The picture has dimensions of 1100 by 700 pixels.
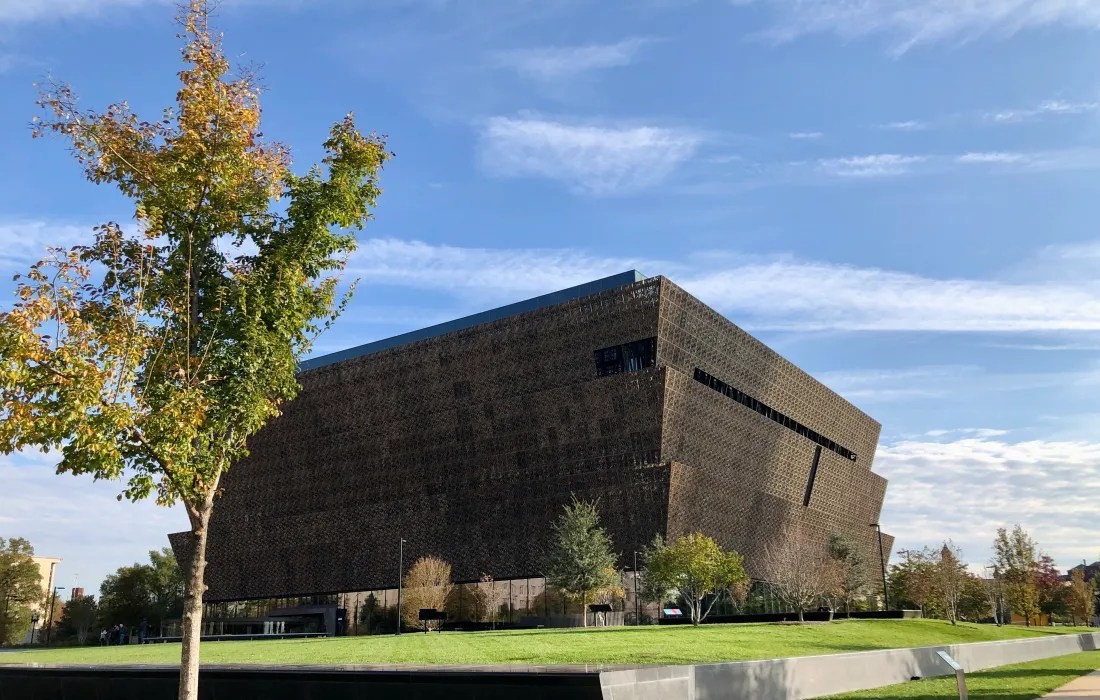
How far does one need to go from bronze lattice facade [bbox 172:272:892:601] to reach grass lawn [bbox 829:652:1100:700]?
38.1 m

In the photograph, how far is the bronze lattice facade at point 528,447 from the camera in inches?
2576

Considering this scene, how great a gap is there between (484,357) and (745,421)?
2510 cm

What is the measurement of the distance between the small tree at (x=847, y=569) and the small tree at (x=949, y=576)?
608 centimetres

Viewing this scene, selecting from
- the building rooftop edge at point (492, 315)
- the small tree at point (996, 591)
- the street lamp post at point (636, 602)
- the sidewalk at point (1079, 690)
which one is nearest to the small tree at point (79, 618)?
the building rooftop edge at point (492, 315)

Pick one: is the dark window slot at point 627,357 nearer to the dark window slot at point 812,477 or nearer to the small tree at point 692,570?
the small tree at point 692,570

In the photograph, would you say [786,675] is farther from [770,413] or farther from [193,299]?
[770,413]

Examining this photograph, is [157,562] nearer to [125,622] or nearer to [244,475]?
[125,622]

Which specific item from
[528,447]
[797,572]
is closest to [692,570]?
[797,572]


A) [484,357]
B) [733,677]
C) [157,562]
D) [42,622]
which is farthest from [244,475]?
[733,677]

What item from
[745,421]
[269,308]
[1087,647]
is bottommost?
[1087,647]

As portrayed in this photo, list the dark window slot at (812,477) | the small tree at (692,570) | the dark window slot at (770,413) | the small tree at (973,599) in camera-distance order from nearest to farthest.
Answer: the small tree at (692,570) < the dark window slot at (770,413) < the small tree at (973,599) < the dark window slot at (812,477)

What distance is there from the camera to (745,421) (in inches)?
2992

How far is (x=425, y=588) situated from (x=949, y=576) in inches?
1680

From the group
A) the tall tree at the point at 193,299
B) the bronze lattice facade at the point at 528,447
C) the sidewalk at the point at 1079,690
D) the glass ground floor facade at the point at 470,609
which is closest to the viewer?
the tall tree at the point at 193,299
